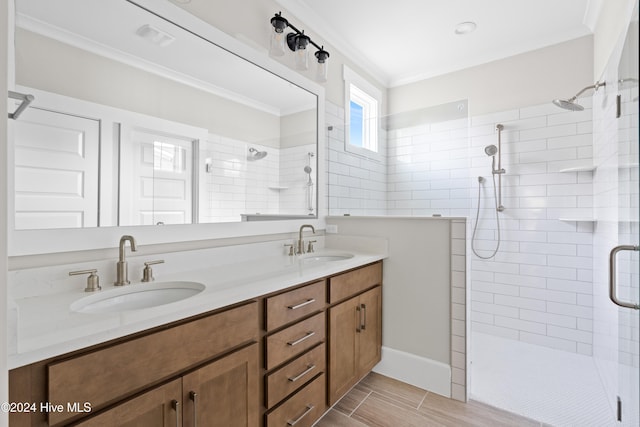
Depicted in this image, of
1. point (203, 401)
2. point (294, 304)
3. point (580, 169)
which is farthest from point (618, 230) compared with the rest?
point (203, 401)

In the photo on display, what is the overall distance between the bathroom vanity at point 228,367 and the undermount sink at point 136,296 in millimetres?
292

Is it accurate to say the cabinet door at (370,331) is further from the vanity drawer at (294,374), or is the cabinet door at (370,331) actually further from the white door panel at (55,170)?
the white door panel at (55,170)

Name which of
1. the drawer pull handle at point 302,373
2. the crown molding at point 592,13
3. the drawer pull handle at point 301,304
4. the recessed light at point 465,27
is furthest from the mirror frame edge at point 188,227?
the crown molding at point 592,13

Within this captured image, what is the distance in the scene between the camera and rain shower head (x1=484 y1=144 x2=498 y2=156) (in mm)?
2893

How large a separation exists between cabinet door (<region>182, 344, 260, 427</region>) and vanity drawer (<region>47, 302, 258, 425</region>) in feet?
0.16

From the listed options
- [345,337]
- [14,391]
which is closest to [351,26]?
[345,337]

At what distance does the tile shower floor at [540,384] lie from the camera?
1.78m

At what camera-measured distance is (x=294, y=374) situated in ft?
4.72

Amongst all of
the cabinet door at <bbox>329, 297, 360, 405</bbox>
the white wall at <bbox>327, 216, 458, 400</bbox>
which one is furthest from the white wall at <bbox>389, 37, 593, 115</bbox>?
the cabinet door at <bbox>329, 297, 360, 405</bbox>

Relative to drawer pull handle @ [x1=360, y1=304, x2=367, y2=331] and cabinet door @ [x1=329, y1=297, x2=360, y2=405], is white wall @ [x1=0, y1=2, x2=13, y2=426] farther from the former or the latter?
drawer pull handle @ [x1=360, y1=304, x2=367, y2=331]

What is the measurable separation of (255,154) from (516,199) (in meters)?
2.34

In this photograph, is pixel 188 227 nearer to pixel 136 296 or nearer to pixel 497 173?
pixel 136 296

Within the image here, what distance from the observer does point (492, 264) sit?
294 cm

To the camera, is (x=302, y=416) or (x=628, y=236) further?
(x=302, y=416)
